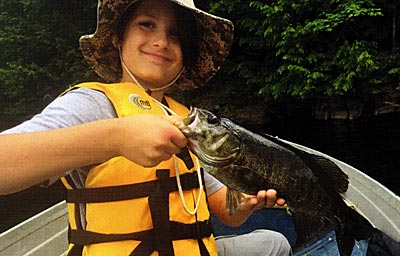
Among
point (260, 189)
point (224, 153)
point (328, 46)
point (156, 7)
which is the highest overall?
point (156, 7)

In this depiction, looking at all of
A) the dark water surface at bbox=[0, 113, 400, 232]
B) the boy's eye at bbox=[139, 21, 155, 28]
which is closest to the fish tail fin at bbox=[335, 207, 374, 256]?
the boy's eye at bbox=[139, 21, 155, 28]

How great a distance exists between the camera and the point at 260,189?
134cm

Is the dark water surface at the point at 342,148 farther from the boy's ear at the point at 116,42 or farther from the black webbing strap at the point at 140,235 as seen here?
the black webbing strap at the point at 140,235

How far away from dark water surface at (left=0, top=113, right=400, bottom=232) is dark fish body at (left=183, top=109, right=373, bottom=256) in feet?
16.7

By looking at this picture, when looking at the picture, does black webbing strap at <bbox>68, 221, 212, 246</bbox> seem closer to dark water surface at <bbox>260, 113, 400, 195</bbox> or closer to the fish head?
the fish head

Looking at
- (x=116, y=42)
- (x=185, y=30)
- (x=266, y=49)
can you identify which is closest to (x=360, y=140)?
(x=266, y=49)

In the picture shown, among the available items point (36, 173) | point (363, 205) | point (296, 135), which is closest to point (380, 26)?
point (296, 135)

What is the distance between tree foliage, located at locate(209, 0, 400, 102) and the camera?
10844 millimetres

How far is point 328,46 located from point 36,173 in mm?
11597

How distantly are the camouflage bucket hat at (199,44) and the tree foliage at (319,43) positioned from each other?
9.40 meters

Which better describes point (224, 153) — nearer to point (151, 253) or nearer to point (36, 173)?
point (151, 253)

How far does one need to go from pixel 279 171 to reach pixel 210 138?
294 millimetres

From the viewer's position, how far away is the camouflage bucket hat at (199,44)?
1.55 m

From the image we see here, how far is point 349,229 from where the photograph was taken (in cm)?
152
